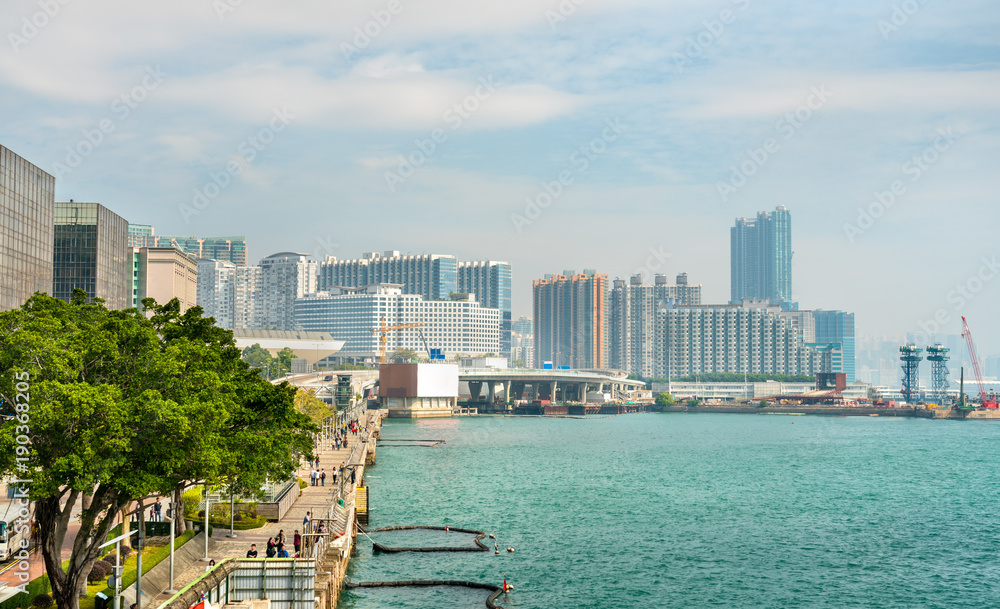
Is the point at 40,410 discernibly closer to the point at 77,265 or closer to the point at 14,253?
the point at 14,253

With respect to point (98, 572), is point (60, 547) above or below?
above

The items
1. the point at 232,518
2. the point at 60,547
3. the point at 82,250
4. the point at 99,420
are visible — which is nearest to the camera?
the point at 99,420

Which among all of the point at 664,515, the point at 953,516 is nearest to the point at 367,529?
the point at 664,515

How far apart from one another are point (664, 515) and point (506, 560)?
24020mm

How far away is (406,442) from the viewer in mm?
150500

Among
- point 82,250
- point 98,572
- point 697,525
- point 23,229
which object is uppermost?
point 82,250

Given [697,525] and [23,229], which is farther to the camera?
[23,229]

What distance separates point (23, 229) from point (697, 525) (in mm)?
75923

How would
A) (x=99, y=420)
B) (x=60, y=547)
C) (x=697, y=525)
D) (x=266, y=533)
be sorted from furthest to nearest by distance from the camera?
(x=697, y=525) → (x=266, y=533) → (x=60, y=547) → (x=99, y=420)

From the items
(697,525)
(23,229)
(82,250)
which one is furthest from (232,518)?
(82,250)

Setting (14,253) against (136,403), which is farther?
(14,253)

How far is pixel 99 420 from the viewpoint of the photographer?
30.8 meters

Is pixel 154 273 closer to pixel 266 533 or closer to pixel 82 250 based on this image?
pixel 82 250

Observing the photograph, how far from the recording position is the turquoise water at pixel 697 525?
50.6 m
